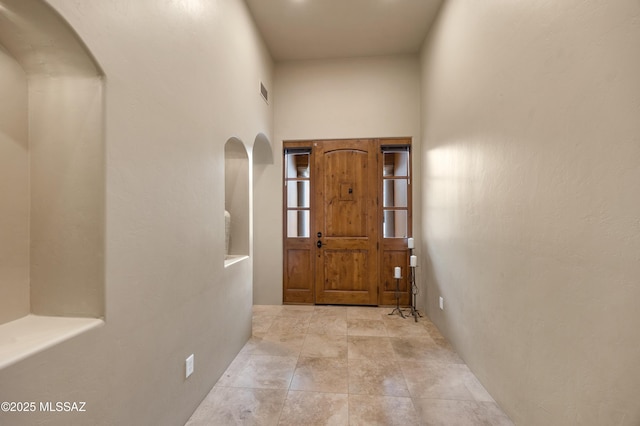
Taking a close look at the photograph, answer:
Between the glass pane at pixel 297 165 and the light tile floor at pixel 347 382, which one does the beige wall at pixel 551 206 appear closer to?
the light tile floor at pixel 347 382

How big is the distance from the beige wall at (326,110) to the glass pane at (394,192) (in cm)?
20

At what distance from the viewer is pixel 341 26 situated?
3551mm

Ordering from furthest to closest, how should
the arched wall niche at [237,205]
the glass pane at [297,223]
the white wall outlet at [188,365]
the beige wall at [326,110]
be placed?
the glass pane at [297,223]
the beige wall at [326,110]
the arched wall niche at [237,205]
the white wall outlet at [188,365]

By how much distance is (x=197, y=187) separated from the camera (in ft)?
6.66

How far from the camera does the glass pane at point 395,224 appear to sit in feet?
14.0

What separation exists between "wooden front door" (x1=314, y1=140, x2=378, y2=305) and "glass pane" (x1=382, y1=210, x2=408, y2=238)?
0.17 meters

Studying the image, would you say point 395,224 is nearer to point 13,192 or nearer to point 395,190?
point 395,190

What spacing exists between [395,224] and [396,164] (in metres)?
0.90

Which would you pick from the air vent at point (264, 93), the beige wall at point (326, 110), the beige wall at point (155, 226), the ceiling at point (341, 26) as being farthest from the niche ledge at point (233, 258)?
the ceiling at point (341, 26)

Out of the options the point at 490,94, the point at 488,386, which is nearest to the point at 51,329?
the point at 488,386

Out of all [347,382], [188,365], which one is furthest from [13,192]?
[347,382]

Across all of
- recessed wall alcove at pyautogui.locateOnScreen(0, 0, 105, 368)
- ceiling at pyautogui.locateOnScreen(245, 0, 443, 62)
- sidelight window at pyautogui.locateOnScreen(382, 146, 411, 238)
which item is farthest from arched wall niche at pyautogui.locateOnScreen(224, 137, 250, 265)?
sidelight window at pyautogui.locateOnScreen(382, 146, 411, 238)

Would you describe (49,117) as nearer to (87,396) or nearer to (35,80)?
(35,80)

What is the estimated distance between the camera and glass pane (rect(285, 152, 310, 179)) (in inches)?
174
